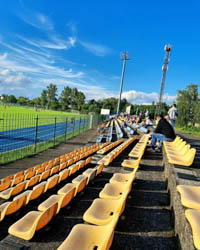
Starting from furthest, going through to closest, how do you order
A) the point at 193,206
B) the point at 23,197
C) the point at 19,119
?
the point at 19,119
the point at 23,197
the point at 193,206

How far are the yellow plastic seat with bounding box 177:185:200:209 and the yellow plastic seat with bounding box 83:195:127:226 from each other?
0.76 metres

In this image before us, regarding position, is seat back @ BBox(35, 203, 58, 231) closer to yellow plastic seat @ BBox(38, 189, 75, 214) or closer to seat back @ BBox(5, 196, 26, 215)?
yellow plastic seat @ BBox(38, 189, 75, 214)

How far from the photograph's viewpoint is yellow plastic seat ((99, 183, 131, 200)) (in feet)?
9.27

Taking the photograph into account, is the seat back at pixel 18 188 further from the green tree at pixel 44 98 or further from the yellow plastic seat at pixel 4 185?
Answer: the green tree at pixel 44 98

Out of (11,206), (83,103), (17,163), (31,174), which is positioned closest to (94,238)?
(11,206)

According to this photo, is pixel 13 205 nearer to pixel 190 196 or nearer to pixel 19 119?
pixel 190 196

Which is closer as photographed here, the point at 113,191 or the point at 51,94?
the point at 113,191

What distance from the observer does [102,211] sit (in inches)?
94.0

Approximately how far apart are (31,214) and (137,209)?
174 centimetres

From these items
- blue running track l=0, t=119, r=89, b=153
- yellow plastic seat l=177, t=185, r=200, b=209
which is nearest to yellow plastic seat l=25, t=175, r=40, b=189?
yellow plastic seat l=177, t=185, r=200, b=209

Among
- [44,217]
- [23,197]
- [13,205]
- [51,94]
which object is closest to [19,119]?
[23,197]

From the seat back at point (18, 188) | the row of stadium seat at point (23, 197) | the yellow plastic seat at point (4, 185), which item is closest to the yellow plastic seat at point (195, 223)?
the row of stadium seat at point (23, 197)

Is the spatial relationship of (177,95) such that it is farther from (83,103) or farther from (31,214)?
(83,103)

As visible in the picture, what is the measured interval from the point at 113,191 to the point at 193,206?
1.44 meters
